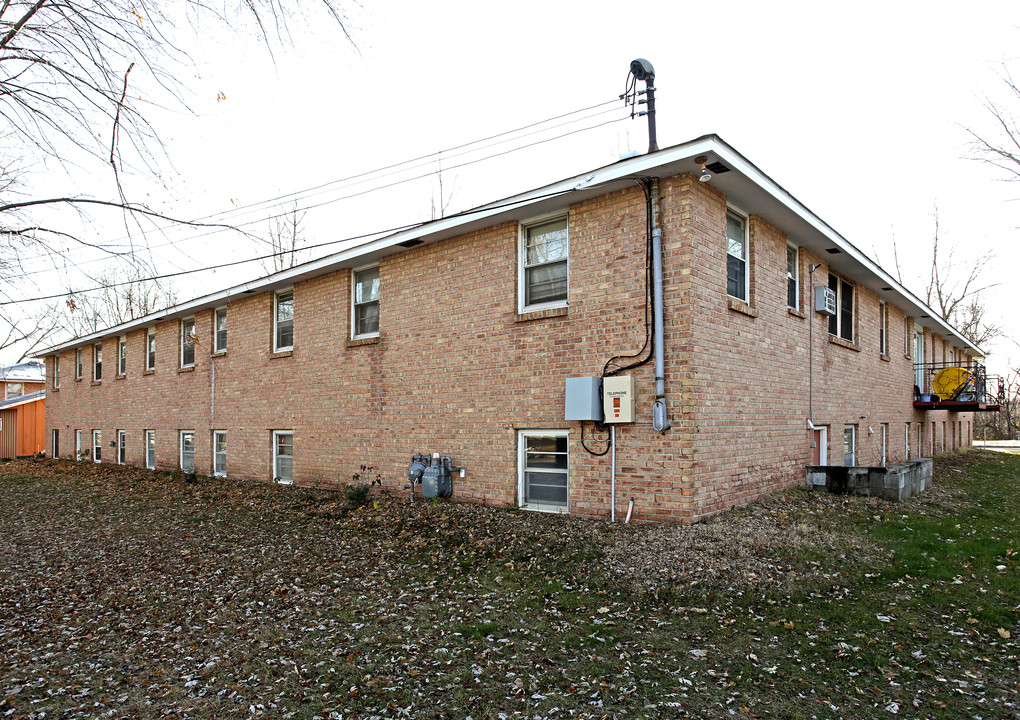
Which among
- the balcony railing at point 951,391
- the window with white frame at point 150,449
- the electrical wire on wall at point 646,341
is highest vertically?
the electrical wire on wall at point 646,341

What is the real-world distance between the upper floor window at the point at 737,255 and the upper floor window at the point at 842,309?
4125mm

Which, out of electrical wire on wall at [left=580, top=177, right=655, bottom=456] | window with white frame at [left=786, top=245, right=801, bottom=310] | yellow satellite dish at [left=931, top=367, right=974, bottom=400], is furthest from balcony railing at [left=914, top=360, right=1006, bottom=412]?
electrical wire on wall at [left=580, top=177, right=655, bottom=456]

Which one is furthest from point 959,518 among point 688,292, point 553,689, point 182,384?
point 182,384

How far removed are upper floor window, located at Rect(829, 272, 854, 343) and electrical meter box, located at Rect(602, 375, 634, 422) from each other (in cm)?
645

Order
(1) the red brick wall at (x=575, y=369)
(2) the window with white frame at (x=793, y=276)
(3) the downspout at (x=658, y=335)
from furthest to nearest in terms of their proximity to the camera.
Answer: (2) the window with white frame at (x=793, y=276), (1) the red brick wall at (x=575, y=369), (3) the downspout at (x=658, y=335)

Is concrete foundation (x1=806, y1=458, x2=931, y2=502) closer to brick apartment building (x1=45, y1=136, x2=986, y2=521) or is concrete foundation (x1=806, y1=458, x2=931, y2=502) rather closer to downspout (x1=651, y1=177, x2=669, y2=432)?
brick apartment building (x1=45, y1=136, x2=986, y2=521)

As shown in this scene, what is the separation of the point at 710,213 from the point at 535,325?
2687mm

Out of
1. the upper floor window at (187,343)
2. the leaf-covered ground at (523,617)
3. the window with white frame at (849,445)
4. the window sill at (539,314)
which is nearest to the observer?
the leaf-covered ground at (523,617)

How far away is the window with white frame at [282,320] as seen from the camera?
524 inches

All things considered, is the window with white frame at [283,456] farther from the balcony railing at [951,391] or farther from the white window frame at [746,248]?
the balcony railing at [951,391]

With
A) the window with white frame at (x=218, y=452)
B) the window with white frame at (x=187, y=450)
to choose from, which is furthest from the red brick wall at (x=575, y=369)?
the window with white frame at (x=187, y=450)

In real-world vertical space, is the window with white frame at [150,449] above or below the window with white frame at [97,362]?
below

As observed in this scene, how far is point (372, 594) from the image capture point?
19.4 ft

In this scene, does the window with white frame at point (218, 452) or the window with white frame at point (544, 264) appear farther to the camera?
the window with white frame at point (218, 452)
